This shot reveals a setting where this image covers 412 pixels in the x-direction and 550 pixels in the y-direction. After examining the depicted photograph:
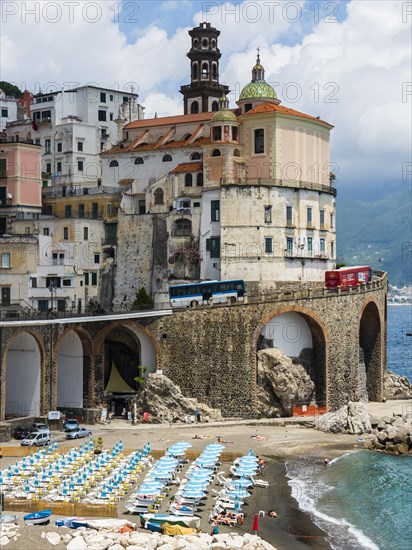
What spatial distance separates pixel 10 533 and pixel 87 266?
47.8m

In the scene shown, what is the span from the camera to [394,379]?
102500 mm

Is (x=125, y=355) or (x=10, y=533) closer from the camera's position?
(x=10, y=533)

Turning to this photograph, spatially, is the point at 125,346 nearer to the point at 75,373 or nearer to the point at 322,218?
the point at 75,373

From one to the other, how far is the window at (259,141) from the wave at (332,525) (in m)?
37.5

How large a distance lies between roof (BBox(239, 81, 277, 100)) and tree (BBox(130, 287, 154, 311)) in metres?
22.1

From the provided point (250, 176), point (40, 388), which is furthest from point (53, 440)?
point (250, 176)

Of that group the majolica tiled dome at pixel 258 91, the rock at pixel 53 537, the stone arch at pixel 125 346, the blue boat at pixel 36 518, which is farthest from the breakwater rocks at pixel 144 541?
the majolica tiled dome at pixel 258 91

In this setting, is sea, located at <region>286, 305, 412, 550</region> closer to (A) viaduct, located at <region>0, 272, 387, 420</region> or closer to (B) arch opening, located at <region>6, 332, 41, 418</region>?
(A) viaduct, located at <region>0, 272, 387, 420</region>

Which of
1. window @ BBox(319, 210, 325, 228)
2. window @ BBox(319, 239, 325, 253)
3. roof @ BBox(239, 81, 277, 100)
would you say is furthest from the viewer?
roof @ BBox(239, 81, 277, 100)

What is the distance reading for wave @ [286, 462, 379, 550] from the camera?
50.6 meters

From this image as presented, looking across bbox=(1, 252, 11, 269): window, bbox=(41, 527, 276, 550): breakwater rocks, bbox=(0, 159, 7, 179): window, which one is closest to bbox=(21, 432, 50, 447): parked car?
bbox=(41, 527, 276, 550): breakwater rocks

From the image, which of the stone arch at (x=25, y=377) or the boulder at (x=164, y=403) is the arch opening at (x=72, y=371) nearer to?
the stone arch at (x=25, y=377)

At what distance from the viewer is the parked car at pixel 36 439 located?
66562 mm

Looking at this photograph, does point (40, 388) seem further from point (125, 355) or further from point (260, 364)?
point (260, 364)
